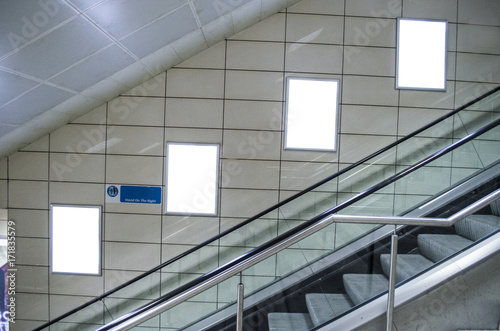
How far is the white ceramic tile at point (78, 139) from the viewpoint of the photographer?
13.3 feet

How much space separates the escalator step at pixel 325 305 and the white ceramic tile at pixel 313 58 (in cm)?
284

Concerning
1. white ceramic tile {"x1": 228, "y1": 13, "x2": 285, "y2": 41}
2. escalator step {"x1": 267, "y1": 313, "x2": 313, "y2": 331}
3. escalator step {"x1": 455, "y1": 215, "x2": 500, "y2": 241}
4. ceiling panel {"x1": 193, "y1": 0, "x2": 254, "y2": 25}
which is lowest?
escalator step {"x1": 267, "y1": 313, "x2": 313, "y2": 331}

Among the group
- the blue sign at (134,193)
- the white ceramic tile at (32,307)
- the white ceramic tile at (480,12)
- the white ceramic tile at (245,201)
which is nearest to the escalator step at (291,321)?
the white ceramic tile at (245,201)

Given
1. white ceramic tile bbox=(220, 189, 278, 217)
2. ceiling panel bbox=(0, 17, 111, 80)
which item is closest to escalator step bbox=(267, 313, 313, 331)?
white ceramic tile bbox=(220, 189, 278, 217)

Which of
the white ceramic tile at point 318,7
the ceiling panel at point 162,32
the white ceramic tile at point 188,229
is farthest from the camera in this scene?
the white ceramic tile at point 188,229

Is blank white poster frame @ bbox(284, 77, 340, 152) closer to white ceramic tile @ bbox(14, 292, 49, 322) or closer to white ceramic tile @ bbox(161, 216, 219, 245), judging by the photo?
white ceramic tile @ bbox(161, 216, 219, 245)

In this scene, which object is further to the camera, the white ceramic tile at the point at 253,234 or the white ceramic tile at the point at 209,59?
the white ceramic tile at the point at 209,59

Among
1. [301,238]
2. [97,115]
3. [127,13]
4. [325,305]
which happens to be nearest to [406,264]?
[325,305]

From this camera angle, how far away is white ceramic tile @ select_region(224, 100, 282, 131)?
13.2 feet

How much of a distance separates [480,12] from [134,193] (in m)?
4.92

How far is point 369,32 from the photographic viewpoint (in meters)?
4.03

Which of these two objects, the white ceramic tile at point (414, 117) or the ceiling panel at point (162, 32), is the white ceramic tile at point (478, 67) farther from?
the ceiling panel at point (162, 32)

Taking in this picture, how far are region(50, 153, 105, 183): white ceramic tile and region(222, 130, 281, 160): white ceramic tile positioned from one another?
5.23ft

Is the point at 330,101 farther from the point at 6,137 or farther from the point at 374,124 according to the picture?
the point at 6,137
